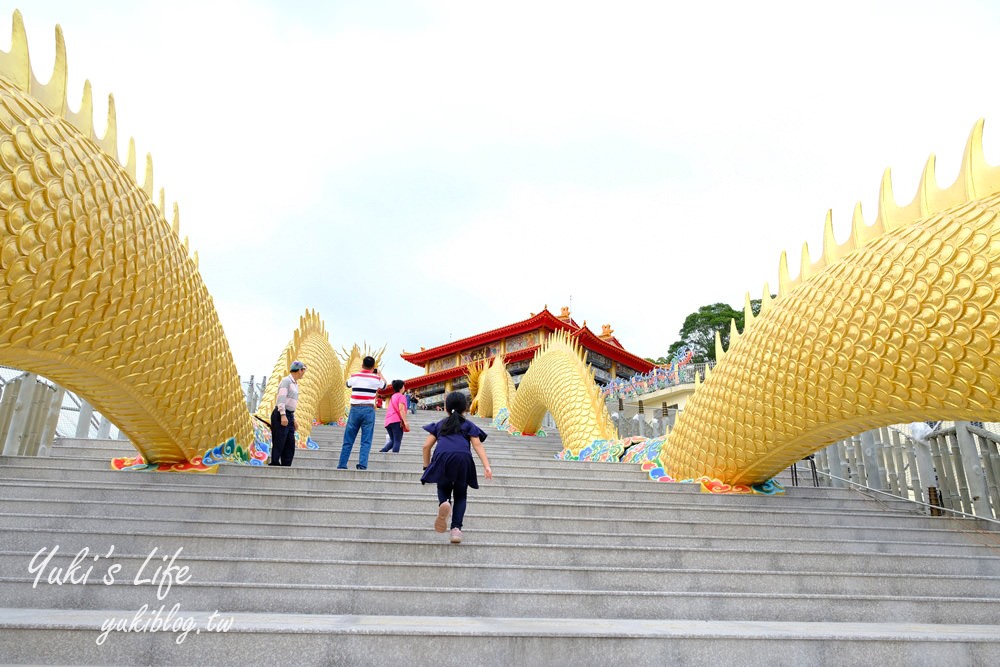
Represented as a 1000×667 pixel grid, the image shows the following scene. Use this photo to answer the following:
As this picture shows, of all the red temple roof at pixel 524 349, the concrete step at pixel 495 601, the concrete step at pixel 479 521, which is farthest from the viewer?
the red temple roof at pixel 524 349

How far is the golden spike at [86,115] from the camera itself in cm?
327

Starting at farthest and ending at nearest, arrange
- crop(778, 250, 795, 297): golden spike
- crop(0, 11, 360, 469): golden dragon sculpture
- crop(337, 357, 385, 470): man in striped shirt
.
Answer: crop(337, 357, 385, 470): man in striped shirt < crop(778, 250, 795, 297): golden spike < crop(0, 11, 360, 469): golden dragon sculpture

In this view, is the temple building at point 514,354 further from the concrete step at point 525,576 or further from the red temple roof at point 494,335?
the concrete step at point 525,576

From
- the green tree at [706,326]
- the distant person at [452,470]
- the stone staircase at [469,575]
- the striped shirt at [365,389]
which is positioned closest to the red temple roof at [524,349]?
the green tree at [706,326]

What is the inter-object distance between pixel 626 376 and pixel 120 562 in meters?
28.0

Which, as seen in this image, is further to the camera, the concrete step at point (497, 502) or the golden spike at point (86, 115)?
the concrete step at point (497, 502)

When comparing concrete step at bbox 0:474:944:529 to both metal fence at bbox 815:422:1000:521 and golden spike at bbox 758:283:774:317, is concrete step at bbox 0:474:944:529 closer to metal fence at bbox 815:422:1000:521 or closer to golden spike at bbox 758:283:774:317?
metal fence at bbox 815:422:1000:521

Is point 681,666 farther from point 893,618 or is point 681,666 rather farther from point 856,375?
point 856,375

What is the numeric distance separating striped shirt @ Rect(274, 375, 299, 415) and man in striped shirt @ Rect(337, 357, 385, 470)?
479mm

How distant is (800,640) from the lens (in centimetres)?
206

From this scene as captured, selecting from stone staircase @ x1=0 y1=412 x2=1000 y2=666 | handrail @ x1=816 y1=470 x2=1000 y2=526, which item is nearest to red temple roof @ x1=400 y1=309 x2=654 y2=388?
handrail @ x1=816 y1=470 x2=1000 y2=526

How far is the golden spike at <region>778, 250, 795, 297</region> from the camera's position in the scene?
4570 millimetres

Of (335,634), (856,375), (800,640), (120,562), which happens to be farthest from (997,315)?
(120,562)

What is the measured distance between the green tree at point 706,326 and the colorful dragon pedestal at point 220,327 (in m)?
20.7
